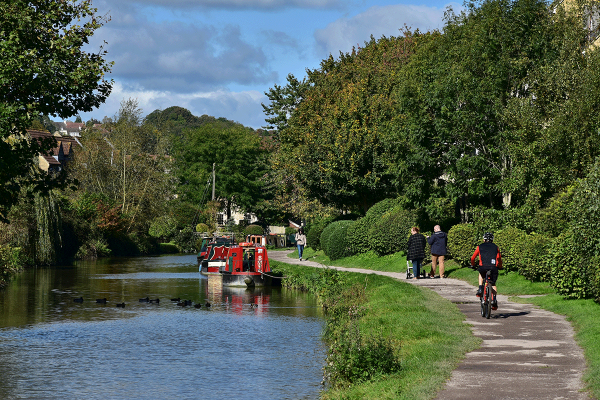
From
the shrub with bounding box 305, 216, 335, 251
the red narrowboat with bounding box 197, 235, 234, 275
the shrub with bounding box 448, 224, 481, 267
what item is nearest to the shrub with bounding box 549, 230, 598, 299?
the shrub with bounding box 448, 224, 481, 267

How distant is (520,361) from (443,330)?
2.78 meters

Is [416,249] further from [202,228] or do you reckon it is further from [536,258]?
[202,228]

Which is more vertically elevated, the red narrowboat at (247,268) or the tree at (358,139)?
the tree at (358,139)

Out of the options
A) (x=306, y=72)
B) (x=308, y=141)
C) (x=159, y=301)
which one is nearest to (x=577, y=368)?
(x=159, y=301)

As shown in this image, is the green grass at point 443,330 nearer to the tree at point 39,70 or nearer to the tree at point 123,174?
the tree at point 39,70

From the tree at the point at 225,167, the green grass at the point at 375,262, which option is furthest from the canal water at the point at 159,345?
the tree at the point at 225,167

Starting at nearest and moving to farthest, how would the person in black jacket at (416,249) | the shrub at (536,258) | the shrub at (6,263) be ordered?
→ the shrub at (536,258) → the person in black jacket at (416,249) → the shrub at (6,263)

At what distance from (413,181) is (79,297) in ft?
45.4

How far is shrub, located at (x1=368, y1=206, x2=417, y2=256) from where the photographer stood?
31.4 metres

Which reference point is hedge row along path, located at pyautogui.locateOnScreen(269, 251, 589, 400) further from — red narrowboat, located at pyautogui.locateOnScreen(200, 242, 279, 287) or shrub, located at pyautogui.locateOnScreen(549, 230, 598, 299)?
red narrowboat, located at pyautogui.locateOnScreen(200, 242, 279, 287)

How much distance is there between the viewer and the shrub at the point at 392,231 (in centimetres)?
Answer: 3136

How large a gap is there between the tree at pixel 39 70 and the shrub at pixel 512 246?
1321 centimetres

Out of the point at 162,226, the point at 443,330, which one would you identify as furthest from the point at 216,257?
the point at 162,226

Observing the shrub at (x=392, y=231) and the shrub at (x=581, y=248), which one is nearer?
the shrub at (x=581, y=248)
